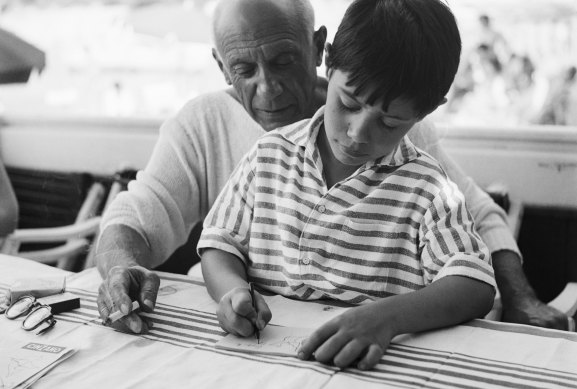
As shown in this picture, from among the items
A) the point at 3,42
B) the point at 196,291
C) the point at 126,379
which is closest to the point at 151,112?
the point at 3,42

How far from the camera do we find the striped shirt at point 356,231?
1.19m

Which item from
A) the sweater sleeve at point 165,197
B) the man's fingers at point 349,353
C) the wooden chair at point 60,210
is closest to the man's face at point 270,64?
the sweater sleeve at point 165,197

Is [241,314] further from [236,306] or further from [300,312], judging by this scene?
[300,312]

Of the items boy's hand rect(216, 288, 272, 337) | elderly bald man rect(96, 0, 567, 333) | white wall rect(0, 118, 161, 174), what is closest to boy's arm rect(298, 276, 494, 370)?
boy's hand rect(216, 288, 272, 337)

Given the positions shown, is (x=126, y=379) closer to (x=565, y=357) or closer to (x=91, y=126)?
(x=565, y=357)

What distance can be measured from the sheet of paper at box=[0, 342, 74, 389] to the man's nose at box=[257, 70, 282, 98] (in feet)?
2.57

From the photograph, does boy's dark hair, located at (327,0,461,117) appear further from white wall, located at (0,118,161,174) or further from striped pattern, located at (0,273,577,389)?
white wall, located at (0,118,161,174)

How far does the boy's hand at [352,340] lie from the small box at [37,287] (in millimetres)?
570

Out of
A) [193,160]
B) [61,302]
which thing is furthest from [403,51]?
[193,160]

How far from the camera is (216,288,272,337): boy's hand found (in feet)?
3.39

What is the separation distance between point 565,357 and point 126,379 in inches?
25.0

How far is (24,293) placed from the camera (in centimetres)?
125

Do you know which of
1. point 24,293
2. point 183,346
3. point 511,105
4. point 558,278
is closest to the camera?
point 183,346

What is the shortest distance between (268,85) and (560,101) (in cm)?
162
